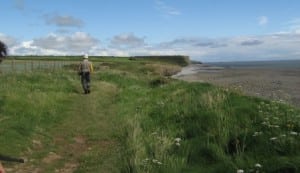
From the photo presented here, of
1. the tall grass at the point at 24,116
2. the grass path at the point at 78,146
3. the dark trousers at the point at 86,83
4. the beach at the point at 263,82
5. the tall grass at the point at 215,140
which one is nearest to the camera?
the tall grass at the point at 215,140

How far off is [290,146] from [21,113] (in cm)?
897

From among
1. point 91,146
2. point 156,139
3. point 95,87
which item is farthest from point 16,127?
point 95,87

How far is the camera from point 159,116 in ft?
48.8

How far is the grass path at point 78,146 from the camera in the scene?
10023mm

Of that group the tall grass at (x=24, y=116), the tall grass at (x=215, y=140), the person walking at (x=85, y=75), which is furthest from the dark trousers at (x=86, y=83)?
the tall grass at (x=215, y=140)

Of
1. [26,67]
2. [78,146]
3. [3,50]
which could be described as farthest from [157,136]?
[26,67]

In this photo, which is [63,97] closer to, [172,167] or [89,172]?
[89,172]

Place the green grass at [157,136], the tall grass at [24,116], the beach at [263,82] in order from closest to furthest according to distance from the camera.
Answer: the green grass at [157,136] → the tall grass at [24,116] → the beach at [263,82]

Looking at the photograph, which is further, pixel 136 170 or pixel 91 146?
pixel 91 146

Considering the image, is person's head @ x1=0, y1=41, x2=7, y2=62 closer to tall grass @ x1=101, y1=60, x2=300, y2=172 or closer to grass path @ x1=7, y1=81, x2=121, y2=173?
tall grass @ x1=101, y1=60, x2=300, y2=172

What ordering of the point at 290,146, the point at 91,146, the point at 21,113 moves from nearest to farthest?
the point at 290,146 < the point at 91,146 < the point at 21,113

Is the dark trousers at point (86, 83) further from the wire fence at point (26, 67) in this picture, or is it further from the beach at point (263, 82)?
the wire fence at point (26, 67)

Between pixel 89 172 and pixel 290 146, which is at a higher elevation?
pixel 290 146

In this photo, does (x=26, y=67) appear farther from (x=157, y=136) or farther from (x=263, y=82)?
(x=157, y=136)
